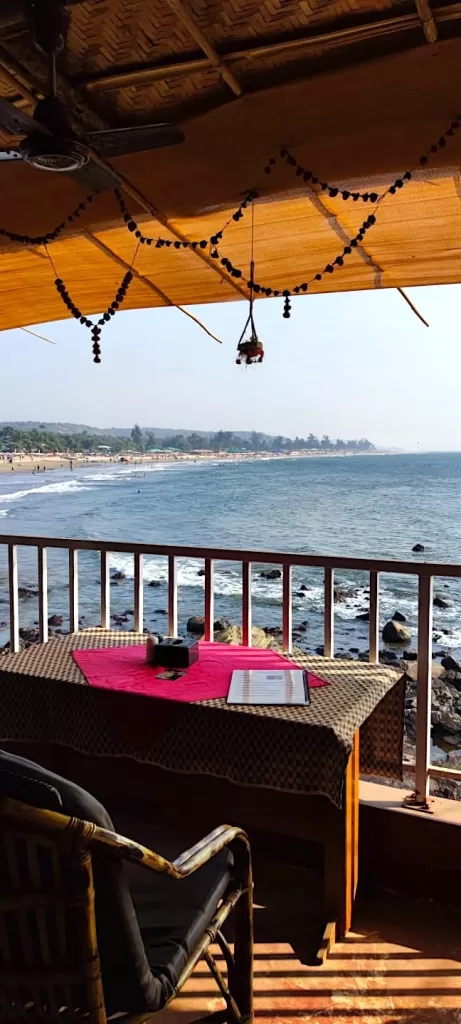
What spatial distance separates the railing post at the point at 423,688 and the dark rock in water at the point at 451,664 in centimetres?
698

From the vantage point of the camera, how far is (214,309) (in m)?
3.82

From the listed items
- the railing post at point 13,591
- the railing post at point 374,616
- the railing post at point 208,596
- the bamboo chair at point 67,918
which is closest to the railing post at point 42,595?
the railing post at point 13,591

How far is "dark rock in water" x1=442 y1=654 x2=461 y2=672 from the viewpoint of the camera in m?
8.94

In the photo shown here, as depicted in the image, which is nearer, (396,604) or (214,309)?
(214,309)

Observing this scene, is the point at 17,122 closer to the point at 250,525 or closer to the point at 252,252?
the point at 252,252

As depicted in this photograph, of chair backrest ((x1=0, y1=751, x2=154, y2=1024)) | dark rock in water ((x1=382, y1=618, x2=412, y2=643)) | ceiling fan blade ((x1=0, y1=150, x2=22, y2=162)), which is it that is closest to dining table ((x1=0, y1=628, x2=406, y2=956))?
chair backrest ((x1=0, y1=751, x2=154, y2=1024))

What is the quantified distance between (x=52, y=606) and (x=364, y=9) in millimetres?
12517

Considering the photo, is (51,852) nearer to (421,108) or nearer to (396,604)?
(421,108)

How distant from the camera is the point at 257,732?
1746 mm

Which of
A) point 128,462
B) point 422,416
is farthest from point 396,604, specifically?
point 128,462

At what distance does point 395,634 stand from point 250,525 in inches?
584

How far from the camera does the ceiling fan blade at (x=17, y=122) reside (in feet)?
6.23

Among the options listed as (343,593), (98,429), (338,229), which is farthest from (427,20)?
(98,429)

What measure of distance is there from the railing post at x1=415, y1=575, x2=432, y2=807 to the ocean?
7383mm
